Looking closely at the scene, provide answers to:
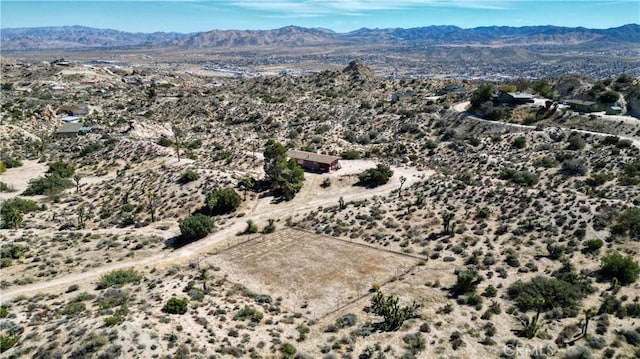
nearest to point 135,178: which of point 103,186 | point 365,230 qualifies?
point 103,186

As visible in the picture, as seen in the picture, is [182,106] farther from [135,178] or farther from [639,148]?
[639,148]

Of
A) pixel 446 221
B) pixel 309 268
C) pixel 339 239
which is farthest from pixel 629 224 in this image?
pixel 309 268

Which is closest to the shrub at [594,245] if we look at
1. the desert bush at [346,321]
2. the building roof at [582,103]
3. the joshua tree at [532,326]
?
the joshua tree at [532,326]

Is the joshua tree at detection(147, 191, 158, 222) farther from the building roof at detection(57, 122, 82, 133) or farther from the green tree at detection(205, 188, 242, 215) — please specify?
the building roof at detection(57, 122, 82, 133)

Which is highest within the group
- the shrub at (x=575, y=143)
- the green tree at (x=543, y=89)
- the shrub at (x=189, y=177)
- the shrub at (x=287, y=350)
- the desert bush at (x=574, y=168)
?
the green tree at (x=543, y=89)

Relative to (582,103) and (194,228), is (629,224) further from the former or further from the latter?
(582,103)

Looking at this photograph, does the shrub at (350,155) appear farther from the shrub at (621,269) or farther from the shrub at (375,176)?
the shrub at (621,269)

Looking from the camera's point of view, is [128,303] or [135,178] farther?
[135,178]
